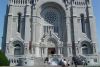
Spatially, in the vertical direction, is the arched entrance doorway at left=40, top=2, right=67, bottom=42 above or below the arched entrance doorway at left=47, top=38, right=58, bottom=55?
above

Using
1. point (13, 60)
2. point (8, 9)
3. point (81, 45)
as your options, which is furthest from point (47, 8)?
point (13, 60)

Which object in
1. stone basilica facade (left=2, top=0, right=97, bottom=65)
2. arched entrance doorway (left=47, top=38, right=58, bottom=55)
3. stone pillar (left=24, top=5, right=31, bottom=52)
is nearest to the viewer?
stone pillar (left=24, top=5, right=31, bottom=52)

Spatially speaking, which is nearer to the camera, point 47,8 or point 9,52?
point 9,52

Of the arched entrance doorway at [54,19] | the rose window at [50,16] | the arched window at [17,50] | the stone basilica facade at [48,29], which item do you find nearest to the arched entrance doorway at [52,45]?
the stone basilica facade at [48,29]

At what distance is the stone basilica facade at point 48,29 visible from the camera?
44719 millimetres

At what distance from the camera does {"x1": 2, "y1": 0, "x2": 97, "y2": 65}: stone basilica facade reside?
4472cm

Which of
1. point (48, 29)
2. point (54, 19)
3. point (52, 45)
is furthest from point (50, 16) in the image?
point (52, 45)

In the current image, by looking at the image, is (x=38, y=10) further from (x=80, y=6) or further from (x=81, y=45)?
(x=81, y=45)

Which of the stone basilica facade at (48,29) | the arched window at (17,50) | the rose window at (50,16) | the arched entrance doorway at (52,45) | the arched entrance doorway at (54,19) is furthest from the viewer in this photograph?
the rose window at (50,16)

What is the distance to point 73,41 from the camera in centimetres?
4569

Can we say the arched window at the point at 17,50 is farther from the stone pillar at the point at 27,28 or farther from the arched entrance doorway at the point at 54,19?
the arched entrance doorway at the point at 54,19

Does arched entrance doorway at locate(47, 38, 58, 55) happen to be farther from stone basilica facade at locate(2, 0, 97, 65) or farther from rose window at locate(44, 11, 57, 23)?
rose window at locate(44, 11, 57, 23)

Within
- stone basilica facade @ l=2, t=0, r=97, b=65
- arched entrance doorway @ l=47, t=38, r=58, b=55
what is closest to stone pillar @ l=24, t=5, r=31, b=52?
stone basilica facade @ l=2, t=0, r=97, b=65

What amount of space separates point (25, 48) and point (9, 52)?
12.2 feet
